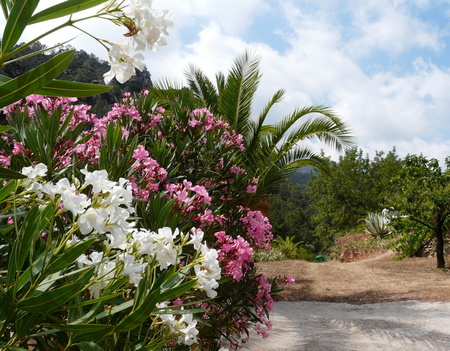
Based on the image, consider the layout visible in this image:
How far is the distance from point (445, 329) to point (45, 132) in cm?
535

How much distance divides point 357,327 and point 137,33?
18.5 feet

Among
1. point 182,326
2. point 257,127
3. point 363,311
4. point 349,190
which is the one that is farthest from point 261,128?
point 349,190

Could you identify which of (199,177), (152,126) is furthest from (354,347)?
(152,126)

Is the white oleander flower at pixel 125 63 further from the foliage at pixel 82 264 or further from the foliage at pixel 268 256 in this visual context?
the foliage at pixel 268 256

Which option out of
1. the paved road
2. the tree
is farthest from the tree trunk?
the paved road

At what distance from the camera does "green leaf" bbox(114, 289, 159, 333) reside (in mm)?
841

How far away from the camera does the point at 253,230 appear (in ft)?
11.6

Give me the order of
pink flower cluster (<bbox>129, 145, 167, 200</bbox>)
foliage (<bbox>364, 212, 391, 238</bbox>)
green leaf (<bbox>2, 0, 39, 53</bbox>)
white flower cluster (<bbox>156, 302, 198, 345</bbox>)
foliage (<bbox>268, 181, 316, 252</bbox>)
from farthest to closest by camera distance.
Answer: foliage (<bbox>268, 181, 316, 252</bbox>), foliage (<bbox>364, 212, 391, 238</bbox>), pink flower cluster (<bbox>129, 145, 167, 200</bbox>), white flower cluster (<bbox>156, 302, 198, 345</bbox>), green leaf (<bbox>2, 0, 39, 53</bbox>)

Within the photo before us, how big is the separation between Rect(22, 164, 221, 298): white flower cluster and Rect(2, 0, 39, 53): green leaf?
0.29 meters

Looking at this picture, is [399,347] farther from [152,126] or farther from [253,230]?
[152,126]

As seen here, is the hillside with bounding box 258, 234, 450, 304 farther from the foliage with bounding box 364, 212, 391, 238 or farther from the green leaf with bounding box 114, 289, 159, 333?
the green leaf with bounding box 114, 289, 159, 333

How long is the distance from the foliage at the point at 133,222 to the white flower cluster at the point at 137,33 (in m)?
0.27

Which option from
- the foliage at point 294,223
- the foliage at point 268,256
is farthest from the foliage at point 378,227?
the foliage at point 294,223

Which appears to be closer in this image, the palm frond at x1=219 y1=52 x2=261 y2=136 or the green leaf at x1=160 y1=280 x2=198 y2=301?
the green leaf at x1=160 y1=280 x2=198 y2=301
